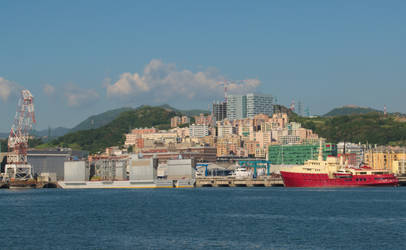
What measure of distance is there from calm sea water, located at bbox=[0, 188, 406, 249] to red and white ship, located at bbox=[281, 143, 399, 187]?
5238 centimetres

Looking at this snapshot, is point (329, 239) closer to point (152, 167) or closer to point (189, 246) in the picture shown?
point (189, 246)

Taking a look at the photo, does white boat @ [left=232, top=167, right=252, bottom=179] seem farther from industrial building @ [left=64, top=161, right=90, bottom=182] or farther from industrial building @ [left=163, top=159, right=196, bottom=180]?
industrial building @ [left=64, top=161, right=90, bottom=182]

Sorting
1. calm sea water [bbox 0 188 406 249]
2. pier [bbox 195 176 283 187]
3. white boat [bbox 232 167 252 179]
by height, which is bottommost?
calm sea water [bbox 0 188 406 249]

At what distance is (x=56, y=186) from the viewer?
615 ft

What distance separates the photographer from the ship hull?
5600 inches

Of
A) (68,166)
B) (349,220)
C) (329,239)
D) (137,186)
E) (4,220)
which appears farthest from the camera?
(68,166)

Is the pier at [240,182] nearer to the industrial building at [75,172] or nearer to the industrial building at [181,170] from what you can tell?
the industrial building at [181,170]

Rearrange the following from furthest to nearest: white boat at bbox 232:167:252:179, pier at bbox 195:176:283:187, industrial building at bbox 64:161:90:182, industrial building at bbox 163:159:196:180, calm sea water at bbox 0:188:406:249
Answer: white boat at bbox 232:167:252:179 < industrial building at bbox 64:161:90:182 < industrial building at bbox 163:159:196:180 < pier at bbox 195:176:283:187 < calm sea water at bbox 0:188:406:249

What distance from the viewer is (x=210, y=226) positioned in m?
61.8

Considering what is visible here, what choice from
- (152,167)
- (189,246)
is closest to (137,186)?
(152,167)

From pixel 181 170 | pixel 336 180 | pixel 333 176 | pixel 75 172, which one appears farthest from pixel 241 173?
pixel 336 180

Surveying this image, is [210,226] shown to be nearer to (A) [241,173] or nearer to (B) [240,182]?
(B) [240,182]

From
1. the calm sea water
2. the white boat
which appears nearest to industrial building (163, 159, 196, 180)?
the white boat

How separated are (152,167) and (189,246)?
119695 mm
